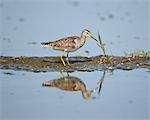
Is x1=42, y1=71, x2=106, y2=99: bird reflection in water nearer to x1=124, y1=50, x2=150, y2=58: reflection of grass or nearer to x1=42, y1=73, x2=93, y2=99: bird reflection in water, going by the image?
x1=42, y1=73, x2=93, y2=99: bird reflection in water

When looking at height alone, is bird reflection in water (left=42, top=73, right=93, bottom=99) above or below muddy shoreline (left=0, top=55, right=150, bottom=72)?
below

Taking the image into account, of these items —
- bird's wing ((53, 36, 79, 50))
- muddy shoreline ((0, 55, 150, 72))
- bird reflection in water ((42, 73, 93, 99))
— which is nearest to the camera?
bird reflection in water ((42, 73, 93, 99))

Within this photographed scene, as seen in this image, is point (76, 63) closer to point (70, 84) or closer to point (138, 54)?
point (138, 54)

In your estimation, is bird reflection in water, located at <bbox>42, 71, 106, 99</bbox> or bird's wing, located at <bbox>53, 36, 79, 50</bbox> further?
bird's wing, located at <bbox>53, 36, 79, 50</bbox>

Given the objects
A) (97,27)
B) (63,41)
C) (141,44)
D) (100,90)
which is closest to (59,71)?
(63,41)

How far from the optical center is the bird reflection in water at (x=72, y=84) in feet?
32.5

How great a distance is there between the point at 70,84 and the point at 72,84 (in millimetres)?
34

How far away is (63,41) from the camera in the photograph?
11742mm

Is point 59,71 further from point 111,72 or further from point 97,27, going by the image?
point 97,27

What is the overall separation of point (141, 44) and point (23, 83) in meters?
4.53

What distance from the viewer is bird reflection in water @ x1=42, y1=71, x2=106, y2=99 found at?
32.5ft

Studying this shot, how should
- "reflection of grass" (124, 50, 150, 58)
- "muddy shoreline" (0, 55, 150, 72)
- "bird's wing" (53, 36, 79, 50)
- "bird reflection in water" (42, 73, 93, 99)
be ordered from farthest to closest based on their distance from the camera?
1. "reflection of grass" (124, 50, 150, 58)
2. "bird's wing" (53, 36, 79, 50)
3. "muddy shoreline" (0, 55, 150, 72)
4. "bird reflection in water" (42, 73, 93, 99)

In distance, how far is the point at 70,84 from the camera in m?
10.3

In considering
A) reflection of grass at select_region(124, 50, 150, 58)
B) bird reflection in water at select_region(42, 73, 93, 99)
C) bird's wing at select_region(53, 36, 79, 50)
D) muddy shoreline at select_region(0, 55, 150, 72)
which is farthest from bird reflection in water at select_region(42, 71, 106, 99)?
reflection of grass at select_region(124, 50, 150, 58)
